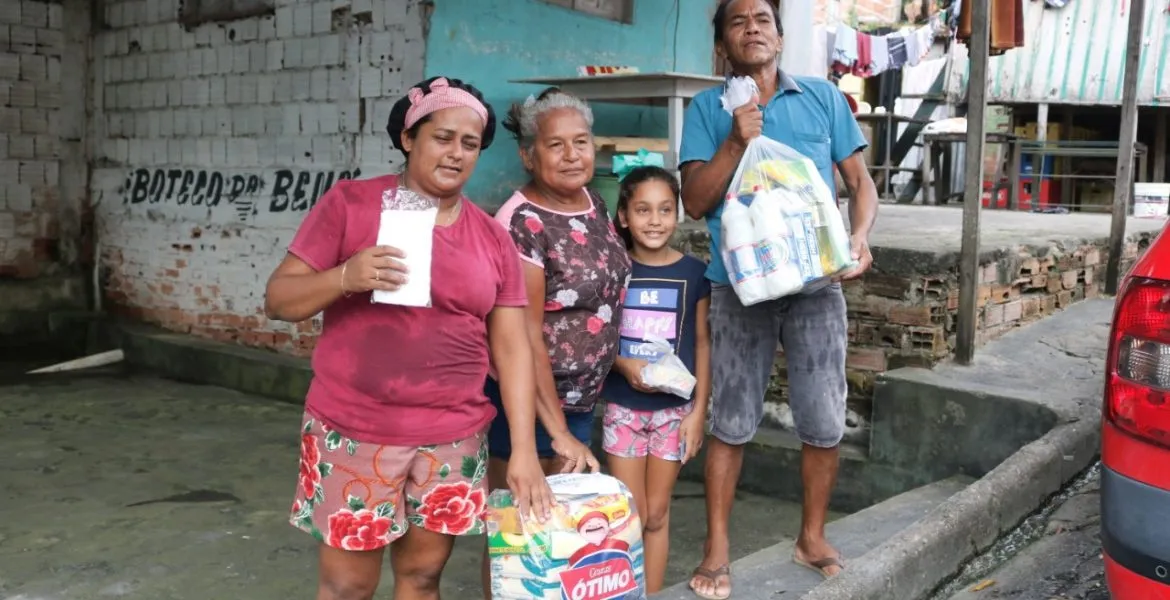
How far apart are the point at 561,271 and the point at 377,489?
78cm

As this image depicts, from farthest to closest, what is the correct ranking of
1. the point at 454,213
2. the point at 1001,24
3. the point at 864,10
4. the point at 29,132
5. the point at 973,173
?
the point at 864,10, the point at 29,132, the point at 1001,24, the point at 973,173, the point at 454,213

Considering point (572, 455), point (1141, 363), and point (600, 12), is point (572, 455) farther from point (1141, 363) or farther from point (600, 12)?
point (600, 12)

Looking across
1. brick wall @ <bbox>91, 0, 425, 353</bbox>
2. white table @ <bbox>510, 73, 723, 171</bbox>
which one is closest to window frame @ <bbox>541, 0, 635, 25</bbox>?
white table @ <bbox>510, 73, 723, 171</bbox>

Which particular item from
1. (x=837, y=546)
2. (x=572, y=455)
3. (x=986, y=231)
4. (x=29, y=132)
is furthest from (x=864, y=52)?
(x=572, y=455)

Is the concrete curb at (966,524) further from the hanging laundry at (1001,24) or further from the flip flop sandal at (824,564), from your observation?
the hanging laundry at (1001,24)

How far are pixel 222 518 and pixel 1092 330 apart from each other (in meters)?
4.74

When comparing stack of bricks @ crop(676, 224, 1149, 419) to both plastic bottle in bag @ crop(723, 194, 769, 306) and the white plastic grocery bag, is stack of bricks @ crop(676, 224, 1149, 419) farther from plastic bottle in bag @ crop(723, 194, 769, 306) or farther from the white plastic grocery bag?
plastic bottle in bag @ crop(723, 194, 769, 306)

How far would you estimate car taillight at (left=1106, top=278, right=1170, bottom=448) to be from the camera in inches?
82.7

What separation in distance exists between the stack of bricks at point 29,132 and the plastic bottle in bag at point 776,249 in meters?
7.82

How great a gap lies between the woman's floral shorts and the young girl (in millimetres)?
753

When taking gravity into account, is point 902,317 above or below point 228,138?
below

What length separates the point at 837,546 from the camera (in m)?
3.79

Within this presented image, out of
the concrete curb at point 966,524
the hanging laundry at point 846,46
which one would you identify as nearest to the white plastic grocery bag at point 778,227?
the concrete curb at point 966,524

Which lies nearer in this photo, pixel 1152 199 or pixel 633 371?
pixel 633 371
